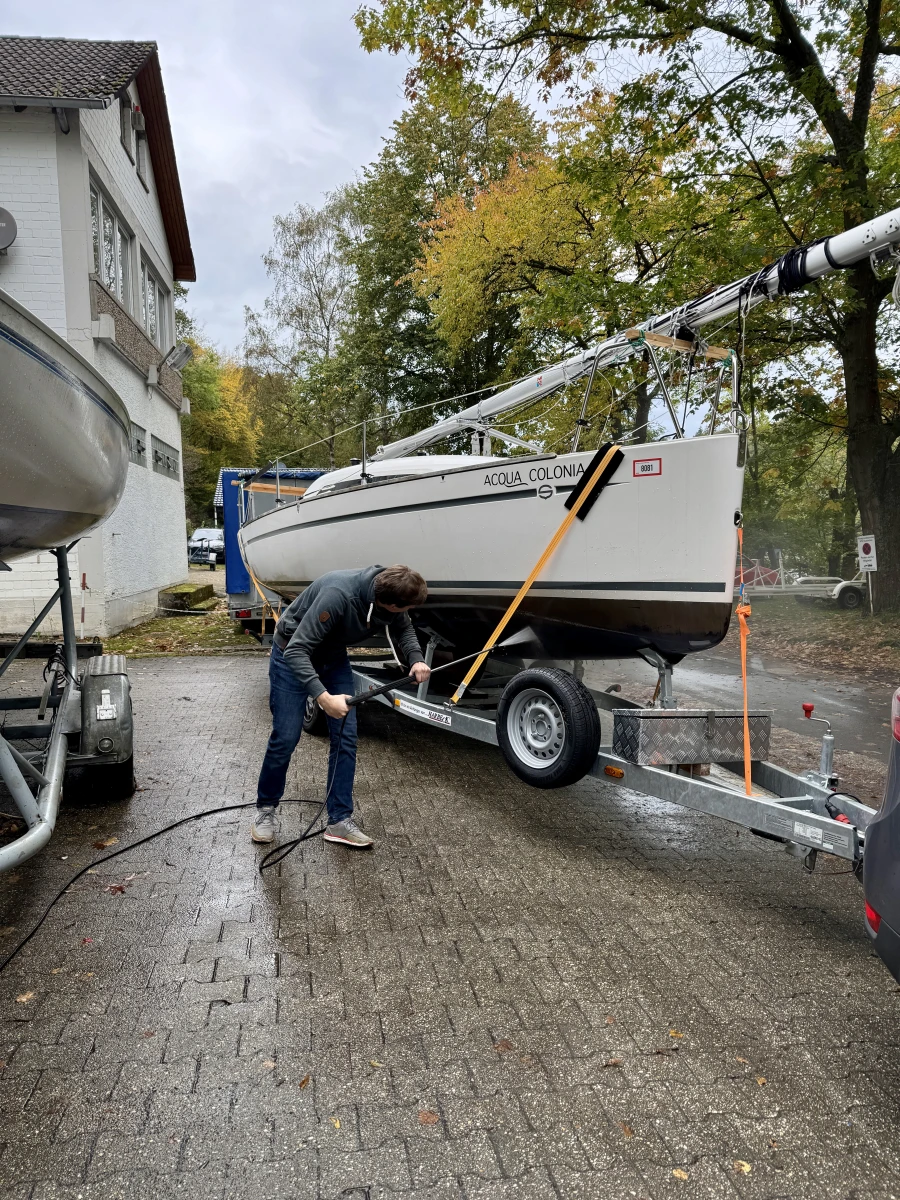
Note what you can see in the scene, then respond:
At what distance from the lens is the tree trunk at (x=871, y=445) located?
454 inches

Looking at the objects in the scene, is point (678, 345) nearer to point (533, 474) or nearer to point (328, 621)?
point (533, 474)

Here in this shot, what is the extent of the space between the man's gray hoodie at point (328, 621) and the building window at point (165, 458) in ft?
42.5

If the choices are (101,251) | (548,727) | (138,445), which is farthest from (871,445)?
(101,251)

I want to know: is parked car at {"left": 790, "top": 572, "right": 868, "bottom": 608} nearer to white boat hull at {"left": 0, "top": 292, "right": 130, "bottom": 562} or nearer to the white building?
the white building

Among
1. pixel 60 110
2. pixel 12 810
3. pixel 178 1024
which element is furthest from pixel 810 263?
pixel 60 110

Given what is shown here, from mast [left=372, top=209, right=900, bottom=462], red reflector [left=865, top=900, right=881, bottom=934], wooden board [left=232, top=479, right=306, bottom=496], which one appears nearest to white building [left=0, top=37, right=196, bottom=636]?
wooden board [left=232, top=479, right=306, bottom=496]

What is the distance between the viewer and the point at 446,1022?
2.59 m

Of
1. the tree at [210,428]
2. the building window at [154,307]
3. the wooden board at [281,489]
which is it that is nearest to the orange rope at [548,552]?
the wooden board at [281,489]

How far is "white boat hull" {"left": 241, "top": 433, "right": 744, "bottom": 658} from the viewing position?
13.5 ft

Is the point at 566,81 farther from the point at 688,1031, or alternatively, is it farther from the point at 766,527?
the point at 766,527

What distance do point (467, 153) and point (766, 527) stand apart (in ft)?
48.3

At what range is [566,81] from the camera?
460 inches

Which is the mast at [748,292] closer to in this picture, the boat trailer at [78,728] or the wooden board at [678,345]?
the wooden board at [678,345]

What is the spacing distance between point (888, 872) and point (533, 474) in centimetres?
316
